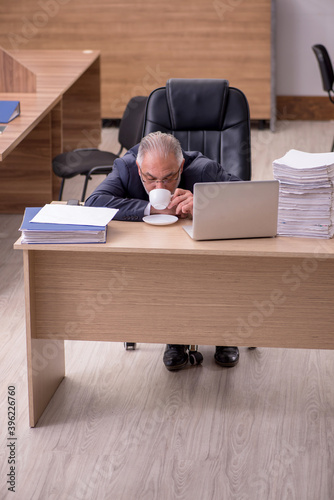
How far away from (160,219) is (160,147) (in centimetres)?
Result: 26

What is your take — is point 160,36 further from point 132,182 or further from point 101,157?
point 132,182

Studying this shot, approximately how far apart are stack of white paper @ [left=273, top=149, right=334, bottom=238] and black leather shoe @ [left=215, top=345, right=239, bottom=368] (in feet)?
2.39

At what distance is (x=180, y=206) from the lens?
2.52 metres

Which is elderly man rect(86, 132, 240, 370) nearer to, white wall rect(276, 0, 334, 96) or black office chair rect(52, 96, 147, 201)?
black office chair rect(52, 96, 147, 201)

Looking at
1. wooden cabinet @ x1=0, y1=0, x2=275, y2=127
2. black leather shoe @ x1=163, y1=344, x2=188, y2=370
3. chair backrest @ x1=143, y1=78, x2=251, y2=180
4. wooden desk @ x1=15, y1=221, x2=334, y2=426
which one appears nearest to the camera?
wooden desk @ x1=15, y1=221, x2=334, y2=426

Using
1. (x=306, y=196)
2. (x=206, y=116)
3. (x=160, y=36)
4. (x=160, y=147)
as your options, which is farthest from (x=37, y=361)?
(x=160, y=36)

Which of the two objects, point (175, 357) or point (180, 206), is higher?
point (180, 206)

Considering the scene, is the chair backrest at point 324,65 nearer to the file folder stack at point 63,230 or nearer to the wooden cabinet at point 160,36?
the wooden cabinet at point 160,36

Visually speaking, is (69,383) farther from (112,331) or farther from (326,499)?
(326,499)

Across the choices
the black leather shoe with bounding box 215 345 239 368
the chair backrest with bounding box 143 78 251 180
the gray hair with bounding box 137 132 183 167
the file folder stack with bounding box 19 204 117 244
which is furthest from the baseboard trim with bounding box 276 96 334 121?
the file folder stack with bounding box 19 204 117 244

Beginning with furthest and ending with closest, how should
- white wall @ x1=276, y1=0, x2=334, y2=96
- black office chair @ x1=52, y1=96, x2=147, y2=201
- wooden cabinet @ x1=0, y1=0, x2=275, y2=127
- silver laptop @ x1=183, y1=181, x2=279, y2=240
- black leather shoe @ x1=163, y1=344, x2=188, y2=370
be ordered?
white wall @ x1=276, y1=0, x2=334, y2=96 → wooden cabinet @ x1=0, y1=0, x2=275, y2=127 → black office chair @ x1=52, y1=96, x2=147, y2=201 → black leather shoe @ x1=163, y1=344, x2=188, y2=370 → silver laptop @ x1=183, y1=181, x2=279, y2=240

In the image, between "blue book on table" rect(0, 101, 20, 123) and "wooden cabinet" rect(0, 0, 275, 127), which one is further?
"wooden cabinet" rect(0, 0, 275, 127)

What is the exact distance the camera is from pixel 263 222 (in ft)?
7.57

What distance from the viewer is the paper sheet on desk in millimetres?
2309
